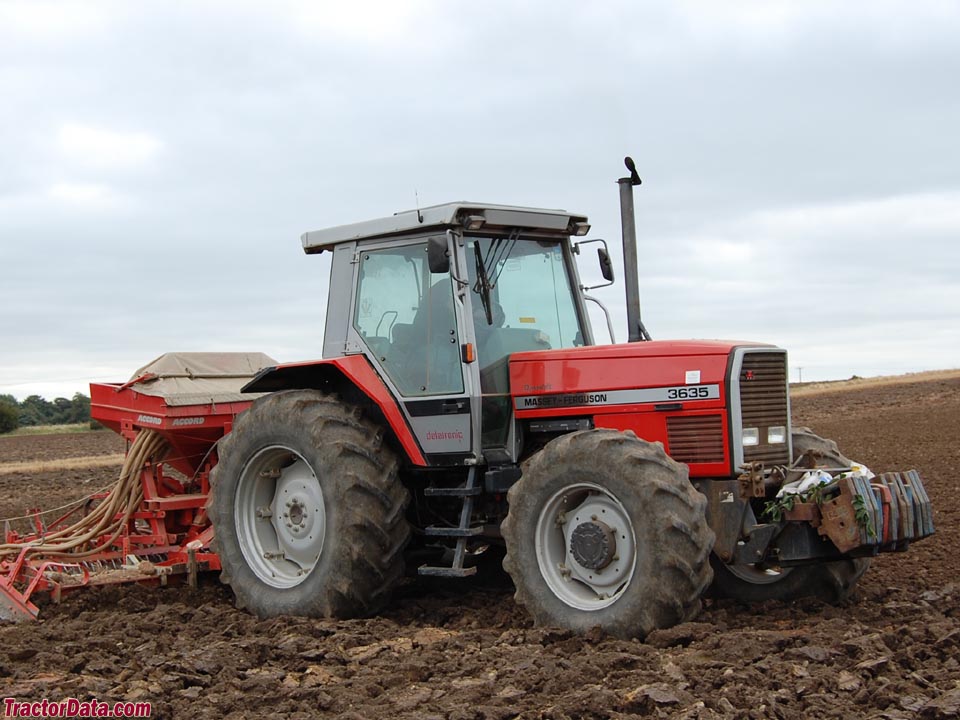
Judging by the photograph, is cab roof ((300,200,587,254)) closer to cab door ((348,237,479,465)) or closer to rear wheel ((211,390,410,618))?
cab door ((348,237,479,465))

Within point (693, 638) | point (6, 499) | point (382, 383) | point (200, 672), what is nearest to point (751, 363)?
point (693, 638)

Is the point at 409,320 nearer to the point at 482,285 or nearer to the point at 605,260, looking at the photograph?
the point at 482,285

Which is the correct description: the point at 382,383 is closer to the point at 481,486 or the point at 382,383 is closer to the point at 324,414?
the point at 324,414

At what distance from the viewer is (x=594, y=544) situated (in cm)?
657

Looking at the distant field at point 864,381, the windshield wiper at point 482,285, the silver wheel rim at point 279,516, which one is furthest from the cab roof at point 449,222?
the distant field at point 864,381

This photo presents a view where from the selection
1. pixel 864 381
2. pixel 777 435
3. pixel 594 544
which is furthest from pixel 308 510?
pixel 864 381

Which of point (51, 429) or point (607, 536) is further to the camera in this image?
point (51, 429)

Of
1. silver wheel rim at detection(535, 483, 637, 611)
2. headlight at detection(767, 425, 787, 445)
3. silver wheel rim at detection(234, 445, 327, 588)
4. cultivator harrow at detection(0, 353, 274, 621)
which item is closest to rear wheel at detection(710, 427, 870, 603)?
headlight at detection(767, 425, 787, 445)

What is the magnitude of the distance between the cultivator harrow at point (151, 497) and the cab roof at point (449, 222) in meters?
1.95

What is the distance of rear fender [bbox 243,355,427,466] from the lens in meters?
7.67

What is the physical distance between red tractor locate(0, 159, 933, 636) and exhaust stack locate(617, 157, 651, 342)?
0.02 meters

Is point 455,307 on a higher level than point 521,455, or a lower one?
higher

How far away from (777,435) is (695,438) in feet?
2.09

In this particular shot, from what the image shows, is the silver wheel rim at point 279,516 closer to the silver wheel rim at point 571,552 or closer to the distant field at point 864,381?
the silver wheel rim at point 571,552
